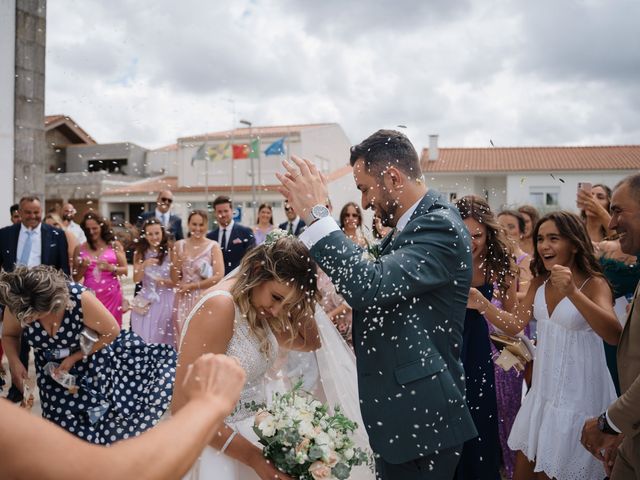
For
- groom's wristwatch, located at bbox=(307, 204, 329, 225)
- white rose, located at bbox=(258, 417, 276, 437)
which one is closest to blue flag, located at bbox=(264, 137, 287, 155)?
white rose, located at bbox=(258, 417, 276, 437)

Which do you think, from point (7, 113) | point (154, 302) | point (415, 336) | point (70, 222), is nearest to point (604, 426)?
point (415, 336)

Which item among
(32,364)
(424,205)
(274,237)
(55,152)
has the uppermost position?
(55,152)

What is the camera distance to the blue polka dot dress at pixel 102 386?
3.37m

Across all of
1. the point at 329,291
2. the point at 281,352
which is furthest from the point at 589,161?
the point at 281,352

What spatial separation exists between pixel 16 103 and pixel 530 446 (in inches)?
346

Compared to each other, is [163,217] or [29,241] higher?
[163,217]

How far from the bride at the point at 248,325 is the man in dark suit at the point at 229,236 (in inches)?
178

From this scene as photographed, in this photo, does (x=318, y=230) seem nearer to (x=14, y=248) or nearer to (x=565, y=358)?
(x=565, y=358)

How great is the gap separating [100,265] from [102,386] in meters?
3.48

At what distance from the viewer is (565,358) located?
329 centimetres

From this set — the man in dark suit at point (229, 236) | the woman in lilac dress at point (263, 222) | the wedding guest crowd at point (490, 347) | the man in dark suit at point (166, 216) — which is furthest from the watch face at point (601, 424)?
the woman in lilac dress at point (263, 222)

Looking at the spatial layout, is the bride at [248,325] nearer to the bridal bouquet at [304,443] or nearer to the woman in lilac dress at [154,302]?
the bridal bouquet at [304,443]

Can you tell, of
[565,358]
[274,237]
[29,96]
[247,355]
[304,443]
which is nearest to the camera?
[304,443]

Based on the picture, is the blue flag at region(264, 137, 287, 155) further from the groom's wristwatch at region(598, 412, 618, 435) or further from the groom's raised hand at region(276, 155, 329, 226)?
the groom's wristwatch at region(598, 412, 618, 435)
